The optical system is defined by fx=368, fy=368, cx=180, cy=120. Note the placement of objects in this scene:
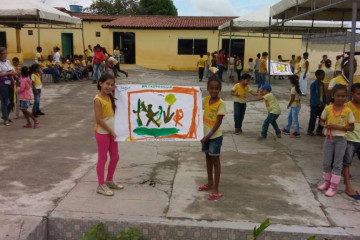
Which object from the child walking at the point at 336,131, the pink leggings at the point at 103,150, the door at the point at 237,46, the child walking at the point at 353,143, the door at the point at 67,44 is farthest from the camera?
the door at the point at 67,44

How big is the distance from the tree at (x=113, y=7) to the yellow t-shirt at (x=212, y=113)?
44157 mm

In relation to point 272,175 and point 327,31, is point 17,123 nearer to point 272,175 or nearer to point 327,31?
point 272,175

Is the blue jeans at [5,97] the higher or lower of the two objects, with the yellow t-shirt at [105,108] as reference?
lower

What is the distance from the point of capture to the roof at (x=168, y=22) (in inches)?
986

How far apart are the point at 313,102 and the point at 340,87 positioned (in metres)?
A: 3.36

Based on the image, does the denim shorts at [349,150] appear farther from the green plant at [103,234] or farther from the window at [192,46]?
the window at [192,46]

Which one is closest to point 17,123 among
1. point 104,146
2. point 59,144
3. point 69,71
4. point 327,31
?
point 59,144

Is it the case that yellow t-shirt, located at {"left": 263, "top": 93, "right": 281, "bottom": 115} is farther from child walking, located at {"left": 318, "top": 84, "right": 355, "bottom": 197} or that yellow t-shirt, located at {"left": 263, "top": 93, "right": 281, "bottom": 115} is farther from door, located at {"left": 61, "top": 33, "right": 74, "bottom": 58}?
door, located at {"left": 61, "top": 33, "right": 74, "bottom": 58}

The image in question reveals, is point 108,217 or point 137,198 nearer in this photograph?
point 108,217

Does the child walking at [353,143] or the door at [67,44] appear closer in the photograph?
the child walking at [353,143]

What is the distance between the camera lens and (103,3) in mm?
45344

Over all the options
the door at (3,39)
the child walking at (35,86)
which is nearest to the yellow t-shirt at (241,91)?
the child walking at (35,86)

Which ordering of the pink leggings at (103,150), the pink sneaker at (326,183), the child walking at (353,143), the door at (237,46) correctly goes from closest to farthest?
the pink leggings at (103,150)
the child walking at (353,143)
the pink sneaker at (326,183)
the door at (237,46)

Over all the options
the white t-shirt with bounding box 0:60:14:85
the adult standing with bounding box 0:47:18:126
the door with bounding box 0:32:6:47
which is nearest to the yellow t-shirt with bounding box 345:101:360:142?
the adult standing with bounding box 0:47:18:126
